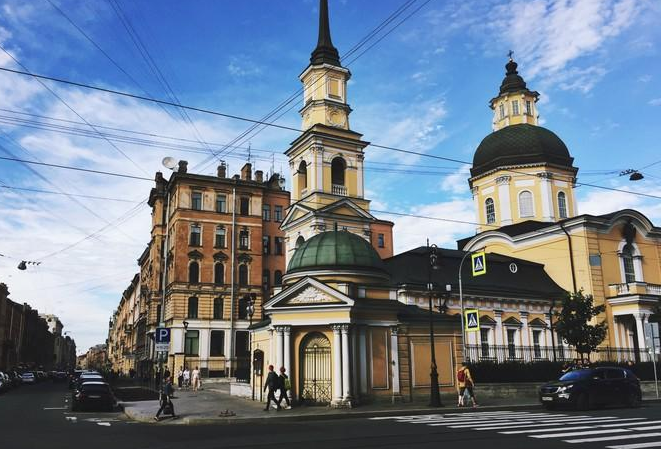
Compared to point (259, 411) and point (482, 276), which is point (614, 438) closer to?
point (259, 411)

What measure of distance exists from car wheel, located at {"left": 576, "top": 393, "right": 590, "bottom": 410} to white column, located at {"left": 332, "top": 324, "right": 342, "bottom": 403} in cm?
871

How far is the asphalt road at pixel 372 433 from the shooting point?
12.3 m

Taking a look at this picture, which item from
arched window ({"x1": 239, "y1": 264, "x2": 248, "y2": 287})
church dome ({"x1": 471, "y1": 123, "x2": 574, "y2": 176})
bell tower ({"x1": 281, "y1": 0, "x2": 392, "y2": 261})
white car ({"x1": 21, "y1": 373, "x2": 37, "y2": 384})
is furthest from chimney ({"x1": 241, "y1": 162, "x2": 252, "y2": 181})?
white car ({"x1": 21, "y1": 373, "x2": 37, "y2": 384})

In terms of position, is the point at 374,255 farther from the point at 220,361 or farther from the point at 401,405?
the point at 220,361

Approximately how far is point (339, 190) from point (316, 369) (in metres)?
22.9

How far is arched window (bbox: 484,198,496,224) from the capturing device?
53.2 m

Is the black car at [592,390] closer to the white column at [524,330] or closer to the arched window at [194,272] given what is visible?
the white column at [524,330]

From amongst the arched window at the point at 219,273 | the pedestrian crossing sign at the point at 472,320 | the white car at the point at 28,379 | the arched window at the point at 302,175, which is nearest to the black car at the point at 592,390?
the pedestrian crossing sign at the point at 472,320

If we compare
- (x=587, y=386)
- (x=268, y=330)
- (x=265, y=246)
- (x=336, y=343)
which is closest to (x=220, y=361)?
(x=265, y=246)

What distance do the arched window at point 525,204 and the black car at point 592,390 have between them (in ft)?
99.1

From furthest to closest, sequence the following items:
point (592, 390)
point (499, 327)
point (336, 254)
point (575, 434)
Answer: point (499, 327), point (336, 254), point (592, 390), point (575, 434)

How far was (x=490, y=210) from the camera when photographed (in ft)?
176

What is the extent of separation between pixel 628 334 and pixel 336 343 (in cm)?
3114

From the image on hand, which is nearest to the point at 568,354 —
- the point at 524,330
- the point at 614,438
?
the point at 524,330
